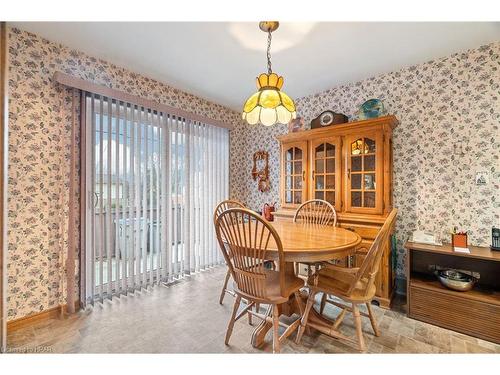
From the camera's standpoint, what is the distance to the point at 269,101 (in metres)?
1.59

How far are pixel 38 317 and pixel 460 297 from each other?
3.46 metres

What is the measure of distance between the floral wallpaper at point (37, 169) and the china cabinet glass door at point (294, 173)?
2.30 m

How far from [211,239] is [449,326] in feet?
8.73

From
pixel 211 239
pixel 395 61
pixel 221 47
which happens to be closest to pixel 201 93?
pixel 221 47

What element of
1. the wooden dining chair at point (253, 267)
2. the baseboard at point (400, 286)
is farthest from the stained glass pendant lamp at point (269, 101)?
the baseboard at point (400, 286)

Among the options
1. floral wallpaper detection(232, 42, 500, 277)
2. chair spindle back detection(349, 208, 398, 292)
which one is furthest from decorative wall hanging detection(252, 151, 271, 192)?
chair spindle back detection(349, 208, 398, 292)

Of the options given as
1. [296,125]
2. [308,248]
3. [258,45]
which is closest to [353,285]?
[308,248]

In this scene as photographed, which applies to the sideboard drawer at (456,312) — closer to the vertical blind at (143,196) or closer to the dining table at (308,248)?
the dining table at (308,248)

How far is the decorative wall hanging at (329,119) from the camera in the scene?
2607 mm

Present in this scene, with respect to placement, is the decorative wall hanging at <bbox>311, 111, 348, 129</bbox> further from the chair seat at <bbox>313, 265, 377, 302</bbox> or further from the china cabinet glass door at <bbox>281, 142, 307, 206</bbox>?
the chair seat at <bbox>313, 265, 377, 302</bbox>

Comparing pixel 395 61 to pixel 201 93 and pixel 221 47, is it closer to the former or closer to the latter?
pixel 221 47

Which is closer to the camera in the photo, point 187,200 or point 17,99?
point 17,99
